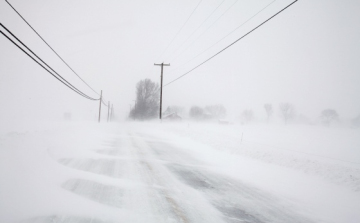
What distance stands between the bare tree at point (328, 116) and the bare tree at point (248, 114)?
163 ft

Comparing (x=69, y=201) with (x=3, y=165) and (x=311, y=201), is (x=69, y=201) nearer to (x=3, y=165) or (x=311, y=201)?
(x=3, y=165)

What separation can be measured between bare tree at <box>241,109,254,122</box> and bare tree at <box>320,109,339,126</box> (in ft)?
163

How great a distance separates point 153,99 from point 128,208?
Answer: 187 feet

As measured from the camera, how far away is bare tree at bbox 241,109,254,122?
13625 cm

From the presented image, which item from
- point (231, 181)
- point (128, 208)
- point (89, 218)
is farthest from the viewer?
point (231, 181)

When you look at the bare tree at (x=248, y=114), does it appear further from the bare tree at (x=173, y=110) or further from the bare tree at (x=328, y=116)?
the bare tree at (x=173, y=110)

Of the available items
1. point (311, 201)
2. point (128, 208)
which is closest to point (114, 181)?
point (128, 208)

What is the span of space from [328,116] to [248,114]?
2093 inches

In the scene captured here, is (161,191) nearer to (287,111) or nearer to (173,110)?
(287,111)

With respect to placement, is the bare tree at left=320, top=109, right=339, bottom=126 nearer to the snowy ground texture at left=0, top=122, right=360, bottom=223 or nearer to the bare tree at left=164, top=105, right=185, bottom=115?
the bare tree at left=164, top=105, right=185, bottom=115

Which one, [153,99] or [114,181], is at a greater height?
[153,99]

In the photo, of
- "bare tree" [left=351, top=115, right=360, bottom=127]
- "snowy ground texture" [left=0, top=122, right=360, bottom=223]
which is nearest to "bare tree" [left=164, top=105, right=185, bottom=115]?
"snowy ground texture" [left=0, top=122, right=360, bottom=223]

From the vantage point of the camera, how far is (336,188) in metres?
5.51

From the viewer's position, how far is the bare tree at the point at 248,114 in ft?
447
